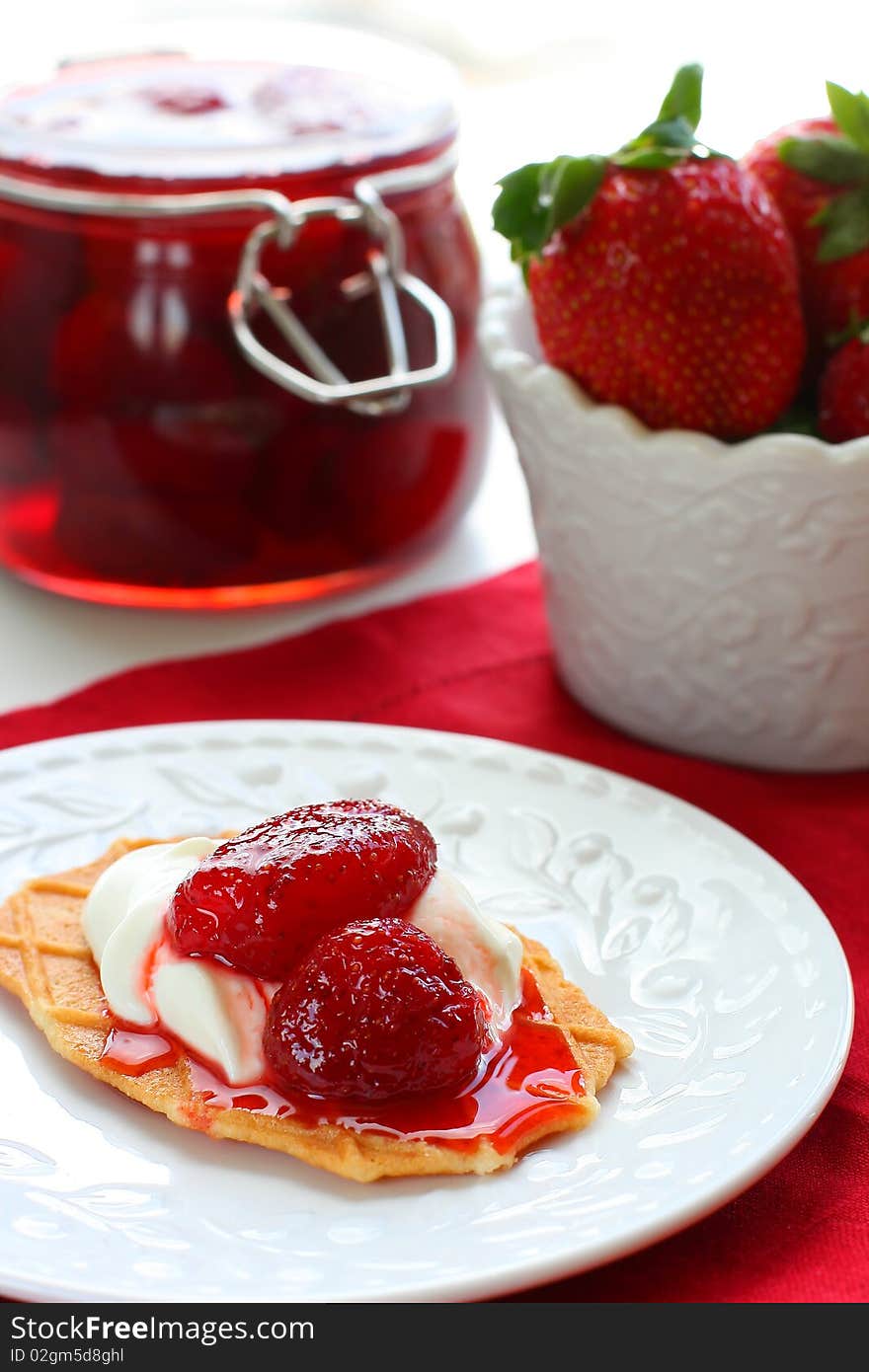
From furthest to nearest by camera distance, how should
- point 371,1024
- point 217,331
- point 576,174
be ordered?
point 217,331 < point 576,174 < point 371,1024

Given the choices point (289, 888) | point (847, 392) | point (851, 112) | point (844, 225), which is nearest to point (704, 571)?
point (847, 392)

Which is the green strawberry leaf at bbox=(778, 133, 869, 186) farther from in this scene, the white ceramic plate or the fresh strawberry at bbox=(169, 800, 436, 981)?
the fresh strawberry at bbox=(169, 800, 436, 981)

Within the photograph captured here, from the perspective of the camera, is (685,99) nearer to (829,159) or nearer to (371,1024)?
(829,159)

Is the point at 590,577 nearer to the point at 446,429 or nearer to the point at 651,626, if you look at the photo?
the point at 651,626

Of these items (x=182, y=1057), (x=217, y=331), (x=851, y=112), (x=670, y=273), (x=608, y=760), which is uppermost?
(x=851, y=112)

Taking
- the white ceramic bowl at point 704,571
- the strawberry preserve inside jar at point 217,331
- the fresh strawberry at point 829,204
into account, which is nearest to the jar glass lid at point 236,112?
the strawberry preserve inside jar at point 217,331

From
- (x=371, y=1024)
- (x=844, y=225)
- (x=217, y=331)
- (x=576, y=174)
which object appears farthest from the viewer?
(x=217, y=331)

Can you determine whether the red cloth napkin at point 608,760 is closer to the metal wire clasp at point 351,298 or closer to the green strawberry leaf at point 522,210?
the metal wire clasp at point 351,298
